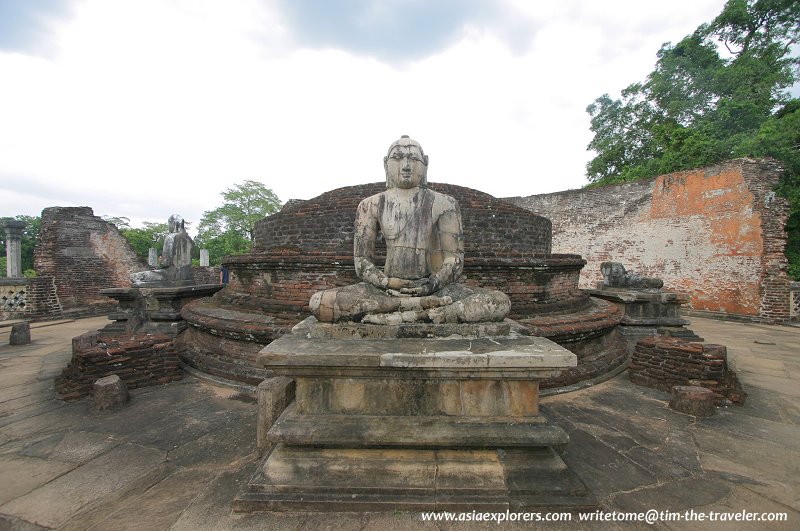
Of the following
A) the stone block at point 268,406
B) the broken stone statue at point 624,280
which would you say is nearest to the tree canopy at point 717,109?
the broken stone statue at point 624,280

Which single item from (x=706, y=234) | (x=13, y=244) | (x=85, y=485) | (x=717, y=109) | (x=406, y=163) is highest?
(x=717, y=109)

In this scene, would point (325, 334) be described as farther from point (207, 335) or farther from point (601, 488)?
point (207, 335)

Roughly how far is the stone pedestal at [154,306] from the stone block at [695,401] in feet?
22.1

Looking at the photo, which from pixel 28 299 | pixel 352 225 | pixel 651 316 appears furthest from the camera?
pixel 28 299

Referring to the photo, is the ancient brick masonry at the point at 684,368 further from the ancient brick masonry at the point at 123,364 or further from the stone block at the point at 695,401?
the ancient brick masonry at the point at 123,364

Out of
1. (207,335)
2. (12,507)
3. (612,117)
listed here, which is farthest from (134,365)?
(612,117)

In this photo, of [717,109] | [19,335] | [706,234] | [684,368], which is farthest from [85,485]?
[717,109]

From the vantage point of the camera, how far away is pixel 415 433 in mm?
2084

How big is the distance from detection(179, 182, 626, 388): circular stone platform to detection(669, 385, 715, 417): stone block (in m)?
0.96

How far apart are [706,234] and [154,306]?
14.6 metres

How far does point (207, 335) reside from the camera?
4707mm

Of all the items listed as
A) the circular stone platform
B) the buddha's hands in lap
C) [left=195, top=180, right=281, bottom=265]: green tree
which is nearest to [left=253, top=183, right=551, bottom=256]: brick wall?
the circular stone platform

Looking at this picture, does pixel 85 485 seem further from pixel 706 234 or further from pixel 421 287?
pixel 706 234

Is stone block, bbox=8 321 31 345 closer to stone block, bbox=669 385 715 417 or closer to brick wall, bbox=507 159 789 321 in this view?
stone block, bbox=669 385 715 417
